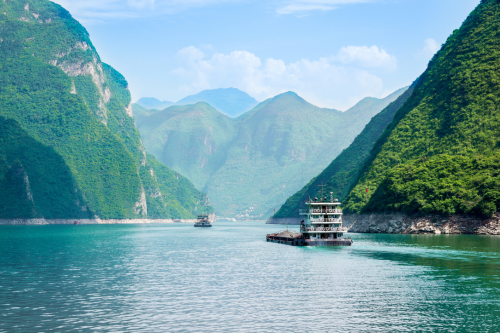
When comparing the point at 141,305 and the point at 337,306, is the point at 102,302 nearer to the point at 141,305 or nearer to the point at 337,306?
the point at 141,305

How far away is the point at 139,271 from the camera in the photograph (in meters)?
75.8

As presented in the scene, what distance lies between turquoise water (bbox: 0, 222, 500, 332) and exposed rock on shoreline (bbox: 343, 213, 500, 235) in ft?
194

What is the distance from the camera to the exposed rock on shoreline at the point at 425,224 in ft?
483

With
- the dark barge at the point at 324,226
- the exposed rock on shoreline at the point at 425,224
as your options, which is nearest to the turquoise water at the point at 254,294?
the dark barge at the point at 324,226

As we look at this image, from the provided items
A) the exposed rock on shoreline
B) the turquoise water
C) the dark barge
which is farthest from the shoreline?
the turquoise water

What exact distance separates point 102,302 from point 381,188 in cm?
15193

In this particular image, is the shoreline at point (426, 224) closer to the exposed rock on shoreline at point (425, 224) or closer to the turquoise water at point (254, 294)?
the exposed rock on shoreline at point (425, 224)

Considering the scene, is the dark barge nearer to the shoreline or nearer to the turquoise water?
the turquoise water

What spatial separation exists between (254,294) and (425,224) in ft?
393

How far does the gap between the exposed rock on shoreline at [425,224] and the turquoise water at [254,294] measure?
5911cm

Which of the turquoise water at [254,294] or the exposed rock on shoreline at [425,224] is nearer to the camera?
the turquoise water at [254,294]

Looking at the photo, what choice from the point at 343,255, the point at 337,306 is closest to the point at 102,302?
the point at 337,306

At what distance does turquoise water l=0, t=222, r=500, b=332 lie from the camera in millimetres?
41375

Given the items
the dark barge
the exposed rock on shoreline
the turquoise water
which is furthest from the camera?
the exposed rock on shoreline
